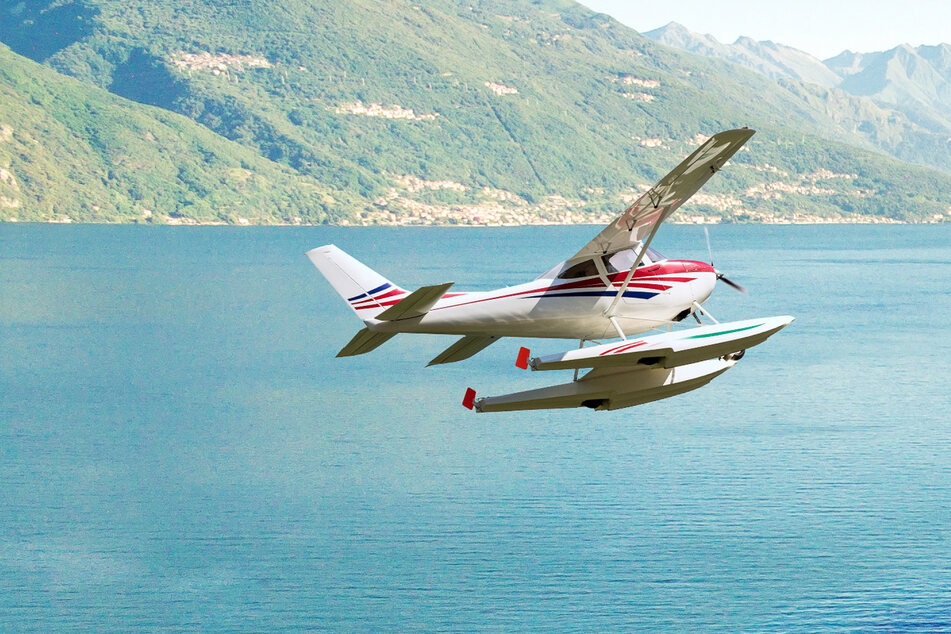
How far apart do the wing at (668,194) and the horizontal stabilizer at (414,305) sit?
8.77ft

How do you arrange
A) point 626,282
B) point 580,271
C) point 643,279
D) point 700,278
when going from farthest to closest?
point 700,278 → point 643,279 → point 580,271 → point 626,282

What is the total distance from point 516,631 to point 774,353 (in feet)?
177

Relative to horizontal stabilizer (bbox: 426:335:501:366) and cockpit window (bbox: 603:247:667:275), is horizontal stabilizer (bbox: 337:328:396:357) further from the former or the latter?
cockpit window (bbox: 603:247:667:275)

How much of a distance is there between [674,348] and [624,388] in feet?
5.93

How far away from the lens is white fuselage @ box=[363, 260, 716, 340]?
71.6 ft

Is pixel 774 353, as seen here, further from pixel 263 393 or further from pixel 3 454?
pixel 3 454

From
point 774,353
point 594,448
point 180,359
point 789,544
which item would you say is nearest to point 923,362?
point 774,353

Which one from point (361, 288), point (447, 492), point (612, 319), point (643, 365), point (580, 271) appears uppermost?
point (580, 271)

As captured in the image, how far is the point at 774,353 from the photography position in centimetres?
8706

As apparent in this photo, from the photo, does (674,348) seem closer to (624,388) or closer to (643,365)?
(643,365)

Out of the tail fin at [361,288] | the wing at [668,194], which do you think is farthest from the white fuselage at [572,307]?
the tail fin at [361,288]

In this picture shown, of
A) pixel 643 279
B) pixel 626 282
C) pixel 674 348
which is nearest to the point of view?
pixel 674 348

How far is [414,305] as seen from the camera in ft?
69.8

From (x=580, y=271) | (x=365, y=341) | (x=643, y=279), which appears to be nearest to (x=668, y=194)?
(x=643, y=279)
